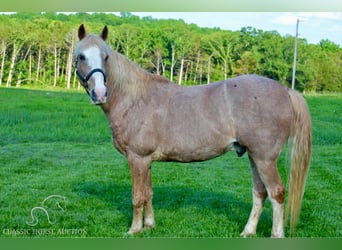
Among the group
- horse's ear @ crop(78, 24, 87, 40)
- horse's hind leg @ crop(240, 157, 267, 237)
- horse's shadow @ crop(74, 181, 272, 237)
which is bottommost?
horse's shadow @ crop(74, 181, 272, 237)

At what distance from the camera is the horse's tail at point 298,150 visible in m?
3.69

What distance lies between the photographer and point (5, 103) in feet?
17.8

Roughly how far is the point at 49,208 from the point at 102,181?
1.12m

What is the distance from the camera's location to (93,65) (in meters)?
3.52

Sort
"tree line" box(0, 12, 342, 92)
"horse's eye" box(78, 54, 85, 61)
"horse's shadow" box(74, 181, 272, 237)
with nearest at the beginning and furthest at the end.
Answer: "horse's eye" box(78, 54, 85, 61) → "horse's shadow" box(74, 181, 272, 237) → "tree line" box(0, 12, 342, 92)

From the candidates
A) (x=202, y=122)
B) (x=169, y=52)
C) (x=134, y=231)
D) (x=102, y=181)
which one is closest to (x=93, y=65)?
(x=202, y=122)

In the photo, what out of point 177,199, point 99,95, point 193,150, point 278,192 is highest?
point 99,95

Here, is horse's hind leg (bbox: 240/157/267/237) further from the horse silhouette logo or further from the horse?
the horse silhouette logo

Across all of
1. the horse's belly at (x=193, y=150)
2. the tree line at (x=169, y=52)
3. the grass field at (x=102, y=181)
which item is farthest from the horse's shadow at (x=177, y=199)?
the tree line at (x=169, y=52)

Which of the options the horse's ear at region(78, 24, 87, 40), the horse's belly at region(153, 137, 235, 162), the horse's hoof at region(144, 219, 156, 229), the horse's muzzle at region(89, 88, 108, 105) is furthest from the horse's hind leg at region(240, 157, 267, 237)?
the horse's ear at region(78, 24, 87, 40)

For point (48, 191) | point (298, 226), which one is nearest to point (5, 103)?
point (48, 191)

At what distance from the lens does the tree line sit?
5059mm

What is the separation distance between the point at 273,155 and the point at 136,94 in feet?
4.01

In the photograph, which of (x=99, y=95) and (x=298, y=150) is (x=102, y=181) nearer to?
(x=99, y=95)
